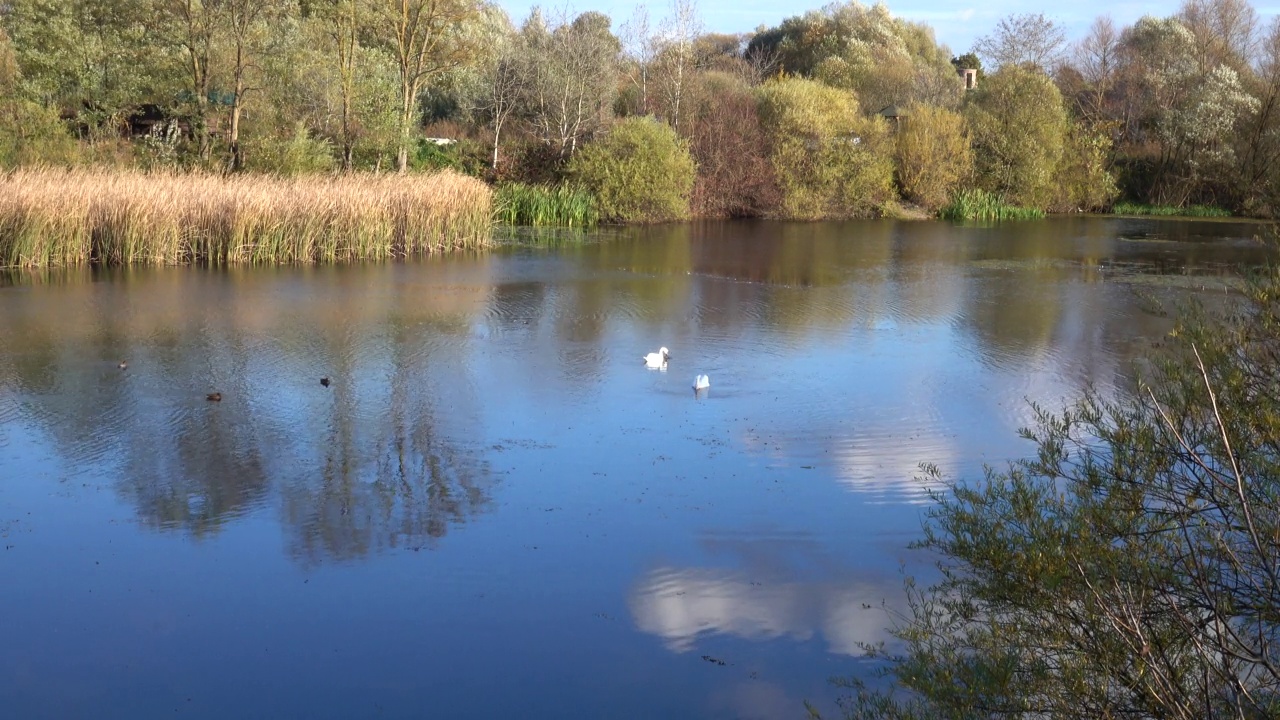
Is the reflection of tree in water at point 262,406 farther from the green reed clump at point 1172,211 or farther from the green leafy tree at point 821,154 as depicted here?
the green reed clump at point 1172,211

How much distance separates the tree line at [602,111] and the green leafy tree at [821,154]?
0.17 ft

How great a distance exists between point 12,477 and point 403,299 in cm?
657

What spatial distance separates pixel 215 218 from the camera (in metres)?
15.1

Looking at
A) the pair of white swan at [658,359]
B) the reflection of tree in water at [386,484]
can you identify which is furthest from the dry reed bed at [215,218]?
the pair of white swan at [658,359]

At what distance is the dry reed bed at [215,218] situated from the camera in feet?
45.8

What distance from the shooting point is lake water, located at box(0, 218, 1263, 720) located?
169 inches

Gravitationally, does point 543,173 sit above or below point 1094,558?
above

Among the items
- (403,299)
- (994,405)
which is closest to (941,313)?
(994,405)

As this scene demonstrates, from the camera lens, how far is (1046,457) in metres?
3.63

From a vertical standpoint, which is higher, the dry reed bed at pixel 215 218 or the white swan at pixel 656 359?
the dry reed bed at pixel 215 218

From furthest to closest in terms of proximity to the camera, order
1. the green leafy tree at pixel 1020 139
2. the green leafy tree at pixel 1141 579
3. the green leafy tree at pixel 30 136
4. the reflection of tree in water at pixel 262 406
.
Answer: the green leafy tree at pixel 1020 139, the green leafy tree at pixel 30 136, the reflection of tree in water at pixel 262 406, the green leafy tree at pixel 1141 579

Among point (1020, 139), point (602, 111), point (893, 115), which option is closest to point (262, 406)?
point (602, 111)

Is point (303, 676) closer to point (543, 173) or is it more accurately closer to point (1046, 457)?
point (1046, 457)

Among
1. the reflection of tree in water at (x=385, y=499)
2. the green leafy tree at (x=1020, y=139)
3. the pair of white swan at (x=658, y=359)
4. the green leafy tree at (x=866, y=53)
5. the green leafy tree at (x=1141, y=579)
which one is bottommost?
the reflection of tree in water at (x=385, y=499)
